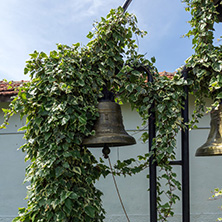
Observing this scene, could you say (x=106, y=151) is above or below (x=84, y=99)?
below

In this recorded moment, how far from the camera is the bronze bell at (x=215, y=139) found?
2498 millimetres

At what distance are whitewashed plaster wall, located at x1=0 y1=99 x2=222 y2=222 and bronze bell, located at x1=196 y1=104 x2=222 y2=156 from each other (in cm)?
290

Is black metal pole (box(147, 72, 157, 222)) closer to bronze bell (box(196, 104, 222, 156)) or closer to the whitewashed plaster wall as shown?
bronze bell (box(196, 104, 222, 156))

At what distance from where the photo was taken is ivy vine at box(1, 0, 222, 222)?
2.47 meters

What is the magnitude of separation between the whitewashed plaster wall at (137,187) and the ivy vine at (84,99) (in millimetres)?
2883

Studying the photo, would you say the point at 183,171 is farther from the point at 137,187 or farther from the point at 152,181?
the point at 137,187

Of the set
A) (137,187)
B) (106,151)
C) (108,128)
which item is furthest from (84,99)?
(137,187)

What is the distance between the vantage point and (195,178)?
18.5 feet

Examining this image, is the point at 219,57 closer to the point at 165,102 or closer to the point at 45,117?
the point at 165,102

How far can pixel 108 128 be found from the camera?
260 centimetres

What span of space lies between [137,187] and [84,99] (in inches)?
138

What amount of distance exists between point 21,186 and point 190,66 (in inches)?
178

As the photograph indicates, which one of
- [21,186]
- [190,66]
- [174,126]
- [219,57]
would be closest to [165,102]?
[174,126]

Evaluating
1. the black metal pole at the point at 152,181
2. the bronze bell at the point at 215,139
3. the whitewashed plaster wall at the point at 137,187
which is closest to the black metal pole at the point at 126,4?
the black metal pole at the point at 152,181
